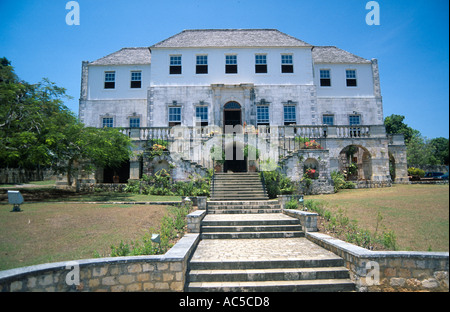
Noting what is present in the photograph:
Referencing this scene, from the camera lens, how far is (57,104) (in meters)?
16.1

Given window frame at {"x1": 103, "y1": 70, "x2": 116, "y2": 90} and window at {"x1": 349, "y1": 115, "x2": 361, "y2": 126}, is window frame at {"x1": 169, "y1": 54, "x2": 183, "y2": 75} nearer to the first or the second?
window frame at {"x1": 103, "y1": 70, "x2": 116, "y2": 90}

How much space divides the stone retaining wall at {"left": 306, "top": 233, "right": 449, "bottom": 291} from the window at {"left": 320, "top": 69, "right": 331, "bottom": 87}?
22.2m

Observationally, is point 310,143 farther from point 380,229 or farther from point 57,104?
point 57,104

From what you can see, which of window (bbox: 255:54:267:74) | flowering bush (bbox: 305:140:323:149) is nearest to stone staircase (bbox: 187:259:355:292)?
flowering bush (bbox: 305:140:323:149)

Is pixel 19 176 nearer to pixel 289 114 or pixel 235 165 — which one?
pixel 235 165

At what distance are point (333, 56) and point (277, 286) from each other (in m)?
26.2

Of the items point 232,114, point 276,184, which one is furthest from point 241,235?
point 232,114

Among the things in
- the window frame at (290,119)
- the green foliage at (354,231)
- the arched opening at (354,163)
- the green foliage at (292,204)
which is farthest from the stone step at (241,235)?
the window frame at (290,119)

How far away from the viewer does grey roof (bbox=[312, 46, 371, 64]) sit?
25.5m

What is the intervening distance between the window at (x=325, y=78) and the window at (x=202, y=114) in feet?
38.1

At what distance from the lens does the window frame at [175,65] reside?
2380 centimetres

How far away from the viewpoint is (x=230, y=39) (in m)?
25.1

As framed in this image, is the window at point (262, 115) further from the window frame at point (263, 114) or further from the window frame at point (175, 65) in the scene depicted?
the window frame at point (175, 65)
